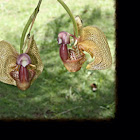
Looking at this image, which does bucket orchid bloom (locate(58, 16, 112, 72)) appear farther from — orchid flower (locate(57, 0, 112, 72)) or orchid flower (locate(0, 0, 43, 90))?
orchid flower (locate(0, 0, 43, 90))

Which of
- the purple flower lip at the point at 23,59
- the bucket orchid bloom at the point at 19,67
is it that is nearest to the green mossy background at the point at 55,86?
the bucket orchid bloom at the point at 19,67

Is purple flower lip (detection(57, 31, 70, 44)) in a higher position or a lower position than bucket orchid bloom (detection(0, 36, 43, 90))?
higher

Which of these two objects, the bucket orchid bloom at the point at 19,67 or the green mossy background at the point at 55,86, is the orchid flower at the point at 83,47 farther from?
the green mossy background at the point at 55,86

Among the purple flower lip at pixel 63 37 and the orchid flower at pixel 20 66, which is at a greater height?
the purple flower lip at pixel 63 37

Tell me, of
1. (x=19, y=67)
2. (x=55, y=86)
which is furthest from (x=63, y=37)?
(x=55, y=86)

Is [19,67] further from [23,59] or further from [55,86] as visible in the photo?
[55,86]

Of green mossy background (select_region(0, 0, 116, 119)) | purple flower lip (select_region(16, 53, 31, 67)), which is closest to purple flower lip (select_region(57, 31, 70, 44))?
purple flower lip (select_region(16, 53, 31, 67))
